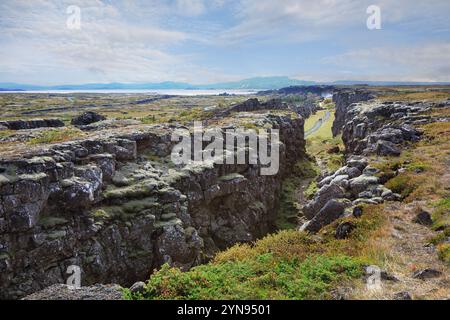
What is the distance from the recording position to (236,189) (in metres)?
42.2

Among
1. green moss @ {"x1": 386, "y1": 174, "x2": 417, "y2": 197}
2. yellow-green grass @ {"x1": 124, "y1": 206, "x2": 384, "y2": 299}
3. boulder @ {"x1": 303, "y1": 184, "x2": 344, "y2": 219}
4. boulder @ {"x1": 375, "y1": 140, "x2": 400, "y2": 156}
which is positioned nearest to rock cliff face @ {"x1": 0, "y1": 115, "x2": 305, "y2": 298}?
boulder @ {"x1": 303, "y1": 184, "x2": 344, "y2": 219}

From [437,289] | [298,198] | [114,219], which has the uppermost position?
[437,289]

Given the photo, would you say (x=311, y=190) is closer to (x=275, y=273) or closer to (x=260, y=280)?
(x=275, y=273)

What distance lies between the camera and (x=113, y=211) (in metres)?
31.3

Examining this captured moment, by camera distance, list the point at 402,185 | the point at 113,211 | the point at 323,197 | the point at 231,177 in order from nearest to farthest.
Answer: the point at 402,185 < the point at 323,197 < the point at 113,211 < the point at 231,177

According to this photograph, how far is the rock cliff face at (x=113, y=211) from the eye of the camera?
1026 inches

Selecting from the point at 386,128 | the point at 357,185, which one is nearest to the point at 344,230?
the point at 357,185

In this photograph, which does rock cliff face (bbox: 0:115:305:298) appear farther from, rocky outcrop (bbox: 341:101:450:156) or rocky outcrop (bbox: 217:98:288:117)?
rocky outcrop (bbox: 217:98:288:117)

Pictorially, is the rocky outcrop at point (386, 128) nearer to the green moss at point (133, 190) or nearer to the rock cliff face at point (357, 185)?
the rock cliff face at point (357, 185)

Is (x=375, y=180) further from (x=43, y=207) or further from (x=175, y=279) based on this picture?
(x=43, y=207)

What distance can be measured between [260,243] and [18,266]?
17618mm
